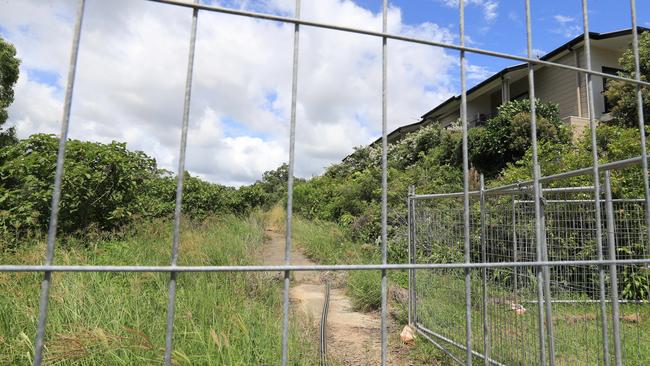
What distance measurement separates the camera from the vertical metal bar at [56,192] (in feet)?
2.96

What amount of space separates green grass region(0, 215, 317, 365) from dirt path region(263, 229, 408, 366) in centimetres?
43

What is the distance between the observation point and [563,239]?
12.6ft

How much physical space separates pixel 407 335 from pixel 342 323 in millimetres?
916

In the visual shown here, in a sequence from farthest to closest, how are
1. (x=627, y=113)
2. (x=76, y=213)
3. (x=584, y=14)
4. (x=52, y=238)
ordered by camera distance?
(x=627, y=113) → (x=76, y=213) → (x=584, y=14) → (x=52, y=238)

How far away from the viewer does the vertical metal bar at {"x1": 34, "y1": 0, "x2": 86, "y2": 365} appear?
2.96 feet

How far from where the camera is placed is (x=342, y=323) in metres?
4.53

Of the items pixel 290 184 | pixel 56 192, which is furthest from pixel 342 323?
pixel 56 192

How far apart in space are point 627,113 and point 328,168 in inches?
501

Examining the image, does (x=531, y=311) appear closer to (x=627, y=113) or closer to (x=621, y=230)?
(x=621, y=230)

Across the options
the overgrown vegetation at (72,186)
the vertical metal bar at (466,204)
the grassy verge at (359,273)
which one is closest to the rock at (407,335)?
the grassy verge at (359,273)

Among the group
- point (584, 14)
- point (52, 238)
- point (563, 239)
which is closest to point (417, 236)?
point (563, 239)

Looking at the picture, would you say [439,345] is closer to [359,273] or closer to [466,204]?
[359,273]

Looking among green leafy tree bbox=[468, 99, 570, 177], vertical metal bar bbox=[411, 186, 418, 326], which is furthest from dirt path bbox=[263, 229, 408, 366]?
green leafy tree bbox=[468, 99, 570, 177]

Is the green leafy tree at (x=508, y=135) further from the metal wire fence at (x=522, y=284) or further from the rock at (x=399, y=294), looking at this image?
the rock at (x=399, y=294)
